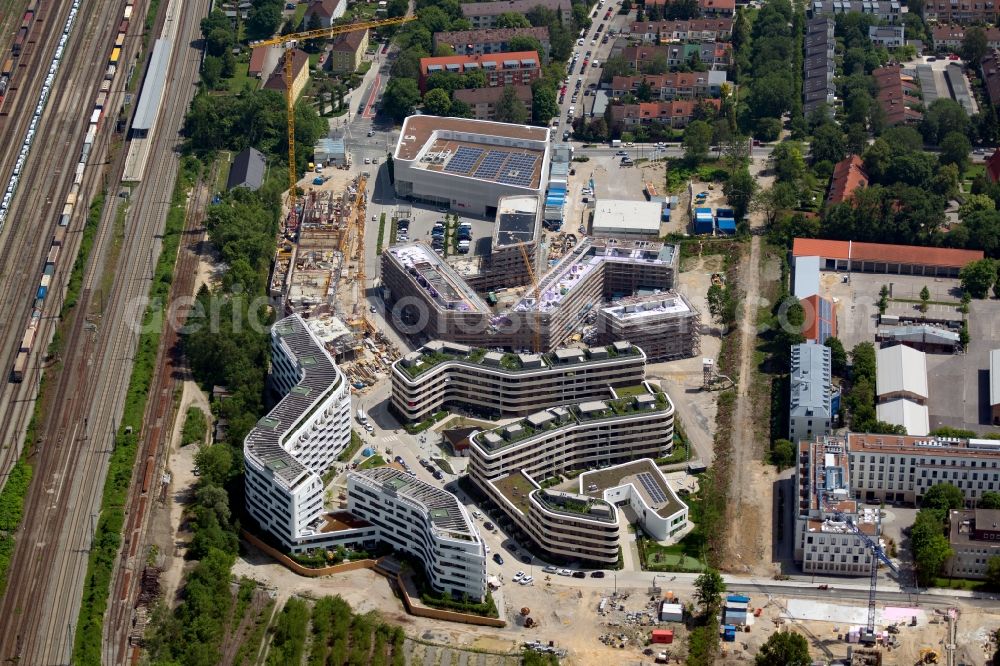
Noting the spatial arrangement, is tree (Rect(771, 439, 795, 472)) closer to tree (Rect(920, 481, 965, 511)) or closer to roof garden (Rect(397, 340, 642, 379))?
tree (Rect(920, 481, 965, 511))

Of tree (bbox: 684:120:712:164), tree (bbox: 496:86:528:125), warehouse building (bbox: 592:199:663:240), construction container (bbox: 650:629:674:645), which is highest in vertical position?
tree (bbox: 496:86:528:125)

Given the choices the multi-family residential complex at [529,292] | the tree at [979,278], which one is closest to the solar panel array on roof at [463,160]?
the multi-family residential complex at [529,292]

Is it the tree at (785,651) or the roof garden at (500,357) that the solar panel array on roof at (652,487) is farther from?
the tree at (785,651)

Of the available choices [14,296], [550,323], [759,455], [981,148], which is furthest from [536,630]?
[981,148]

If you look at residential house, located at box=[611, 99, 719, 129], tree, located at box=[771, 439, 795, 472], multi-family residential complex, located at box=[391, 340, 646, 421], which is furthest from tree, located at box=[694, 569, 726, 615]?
residential house, located at box=[611, 99, 719, 129]

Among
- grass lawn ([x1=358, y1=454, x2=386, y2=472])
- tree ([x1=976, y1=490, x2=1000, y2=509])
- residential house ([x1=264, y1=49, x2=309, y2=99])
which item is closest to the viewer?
tree ([x1=976, y1=490, x2=1000, y2=509])

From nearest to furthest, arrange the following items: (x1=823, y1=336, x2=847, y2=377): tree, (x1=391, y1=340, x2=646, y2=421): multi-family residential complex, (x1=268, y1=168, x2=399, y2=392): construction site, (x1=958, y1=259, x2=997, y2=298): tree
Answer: (x1=391, y1=340, x2=646, y2=421): multi-family residential complex, (x1=823, y1=336, x2=847, y2=377): tree, (x1=268, y1=168, x2=399, y2=392): construction site, (x1=958, y1=259, x2=997, y2=298): tree
